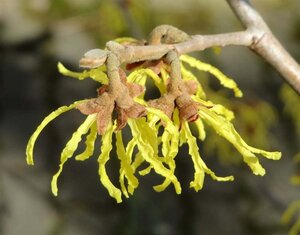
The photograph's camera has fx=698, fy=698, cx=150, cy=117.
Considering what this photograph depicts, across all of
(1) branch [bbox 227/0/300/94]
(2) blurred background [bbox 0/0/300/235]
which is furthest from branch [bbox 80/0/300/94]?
(2) blurred background [bbox 0/0/300/235]

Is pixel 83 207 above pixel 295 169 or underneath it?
above

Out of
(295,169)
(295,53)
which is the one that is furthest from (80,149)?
(295,53)

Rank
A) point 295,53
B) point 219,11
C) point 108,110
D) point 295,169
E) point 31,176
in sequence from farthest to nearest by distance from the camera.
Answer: point 219,11 < point 295,53 < point 31,176 < point 295,169 < point 108,110

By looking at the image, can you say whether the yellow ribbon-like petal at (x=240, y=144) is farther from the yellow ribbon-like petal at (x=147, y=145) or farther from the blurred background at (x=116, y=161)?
the blurred background at (x=116, y=161)

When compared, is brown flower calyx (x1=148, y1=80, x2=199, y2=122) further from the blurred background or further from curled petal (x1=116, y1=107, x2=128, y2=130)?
the blurred background

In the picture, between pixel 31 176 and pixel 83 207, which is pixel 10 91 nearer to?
pixel 31 176

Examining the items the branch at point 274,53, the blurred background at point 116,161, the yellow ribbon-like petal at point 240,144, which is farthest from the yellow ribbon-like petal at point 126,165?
the blurred background at point 116,161

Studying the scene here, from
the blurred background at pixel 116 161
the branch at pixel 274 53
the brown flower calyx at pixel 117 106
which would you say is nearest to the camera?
the brown flower calyx at pixel 117 106
